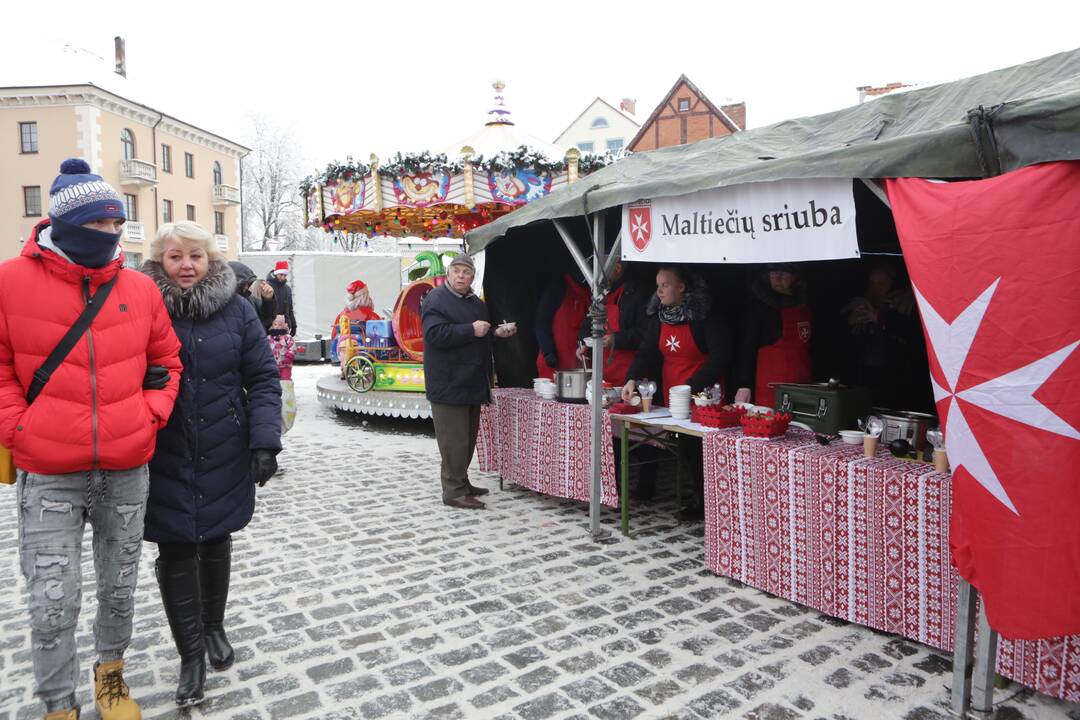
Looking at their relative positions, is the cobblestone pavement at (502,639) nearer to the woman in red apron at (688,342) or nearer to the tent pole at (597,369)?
the tent pole at (597,369)

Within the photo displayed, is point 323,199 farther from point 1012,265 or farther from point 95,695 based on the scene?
point 1012,265

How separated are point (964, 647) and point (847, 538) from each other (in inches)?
32.0

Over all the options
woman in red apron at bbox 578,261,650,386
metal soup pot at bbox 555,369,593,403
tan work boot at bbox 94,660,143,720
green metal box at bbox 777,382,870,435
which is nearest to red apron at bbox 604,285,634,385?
woman in red apron at bbox 578,261,650,386

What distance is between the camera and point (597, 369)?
5164mm

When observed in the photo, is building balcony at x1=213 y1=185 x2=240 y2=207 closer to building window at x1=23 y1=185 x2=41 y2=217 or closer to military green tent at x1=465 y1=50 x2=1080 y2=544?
building window at x1=23 y1=185 x2=41 y2=217

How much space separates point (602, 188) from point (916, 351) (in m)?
2.70

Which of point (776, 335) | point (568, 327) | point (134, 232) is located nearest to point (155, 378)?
point (776, 335)

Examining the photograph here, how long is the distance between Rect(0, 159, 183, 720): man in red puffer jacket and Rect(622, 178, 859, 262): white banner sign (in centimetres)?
290

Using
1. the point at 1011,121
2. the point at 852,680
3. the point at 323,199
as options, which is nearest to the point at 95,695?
the point at 852,680

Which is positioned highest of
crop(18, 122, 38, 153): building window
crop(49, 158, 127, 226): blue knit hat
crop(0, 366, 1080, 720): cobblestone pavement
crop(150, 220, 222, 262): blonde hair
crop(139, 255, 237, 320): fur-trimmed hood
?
crop(18, 122, 38, 153): building window

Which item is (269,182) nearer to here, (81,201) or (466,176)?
(466,176)

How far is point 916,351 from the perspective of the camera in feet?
18.1

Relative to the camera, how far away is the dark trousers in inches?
238

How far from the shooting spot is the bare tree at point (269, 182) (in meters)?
43.8
